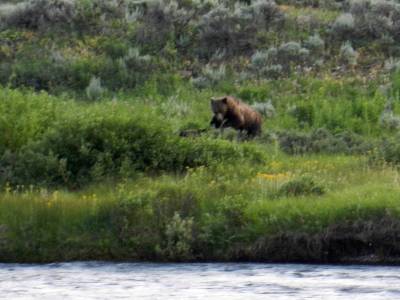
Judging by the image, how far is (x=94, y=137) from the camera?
2005 cm

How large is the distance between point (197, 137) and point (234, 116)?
389 centimetres

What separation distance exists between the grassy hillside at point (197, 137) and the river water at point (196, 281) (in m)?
0.49

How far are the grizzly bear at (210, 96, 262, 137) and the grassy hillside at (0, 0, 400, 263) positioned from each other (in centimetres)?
44

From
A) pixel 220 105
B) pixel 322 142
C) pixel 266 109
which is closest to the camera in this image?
pixel 322 142

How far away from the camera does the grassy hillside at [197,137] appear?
16.4 metres

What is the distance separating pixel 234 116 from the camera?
82.9 ft

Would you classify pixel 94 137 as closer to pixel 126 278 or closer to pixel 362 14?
pixel 126 278

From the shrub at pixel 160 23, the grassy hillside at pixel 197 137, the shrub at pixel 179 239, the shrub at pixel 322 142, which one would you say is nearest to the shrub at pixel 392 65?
the grassy hillside at pixel 197 137

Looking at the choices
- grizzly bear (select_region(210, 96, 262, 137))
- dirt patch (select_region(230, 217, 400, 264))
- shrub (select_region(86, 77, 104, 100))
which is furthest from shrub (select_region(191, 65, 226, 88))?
dirt patch (select_region(230, 217, 400, 264))

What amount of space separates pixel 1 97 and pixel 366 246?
8.33 metres

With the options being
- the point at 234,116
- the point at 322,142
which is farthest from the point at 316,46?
the point at 322,142

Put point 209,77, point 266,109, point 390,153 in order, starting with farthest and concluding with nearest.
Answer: point 209,77, point 266,109, point 390,153

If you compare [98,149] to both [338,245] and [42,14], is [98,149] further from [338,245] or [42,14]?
[42,14]

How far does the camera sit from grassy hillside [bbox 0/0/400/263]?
53.8 feet
